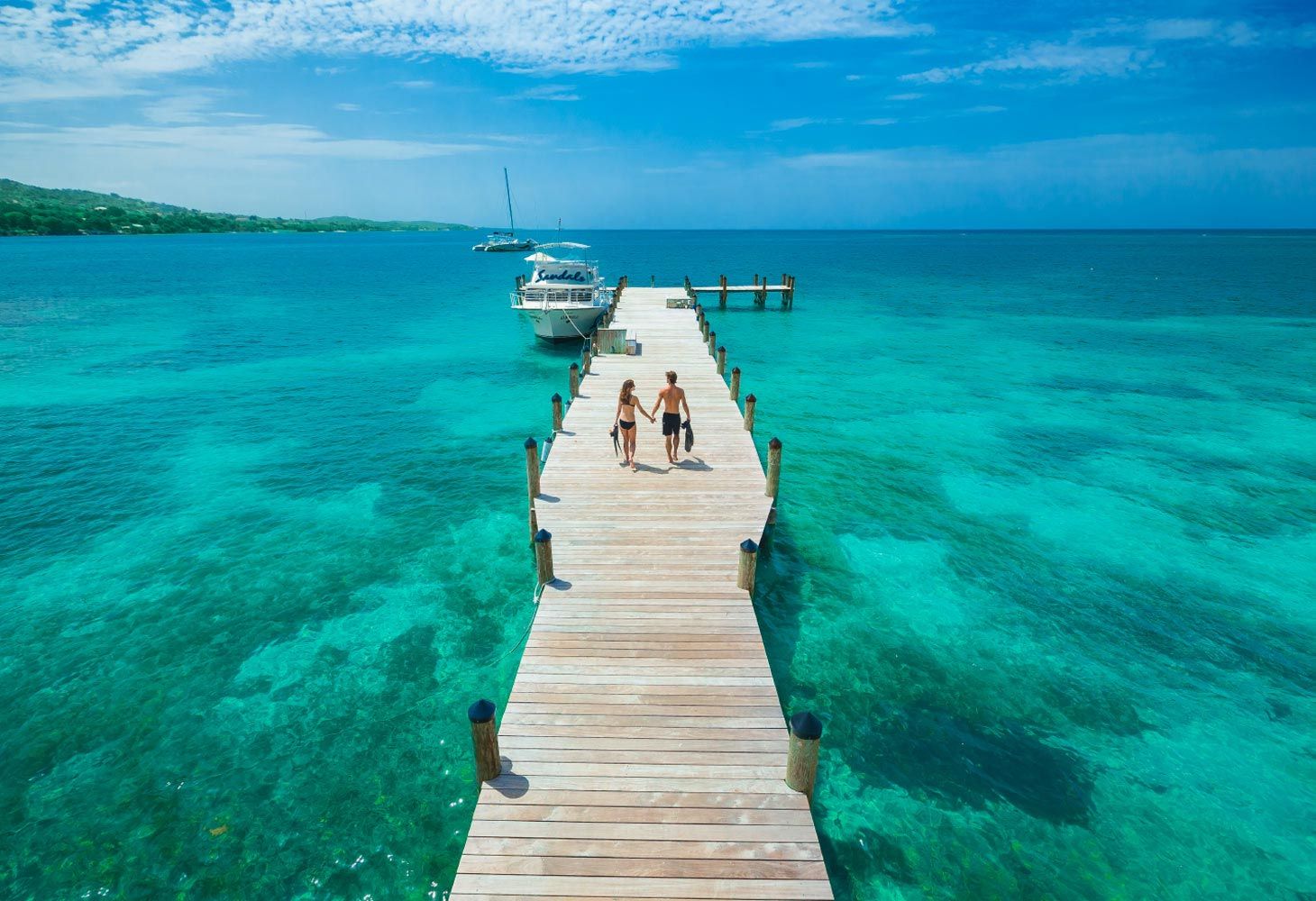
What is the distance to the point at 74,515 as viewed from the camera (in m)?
15.8

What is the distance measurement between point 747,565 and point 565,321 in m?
26.4

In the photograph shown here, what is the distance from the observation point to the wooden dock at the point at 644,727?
5801 mm

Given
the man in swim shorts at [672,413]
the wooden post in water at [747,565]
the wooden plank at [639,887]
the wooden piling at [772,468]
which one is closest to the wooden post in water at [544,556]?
A: the wooden post in water at [747,565]

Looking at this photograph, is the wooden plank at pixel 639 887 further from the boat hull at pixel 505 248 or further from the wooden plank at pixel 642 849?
the boat hull at pixel 505 248

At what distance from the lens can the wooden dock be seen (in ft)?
19.0

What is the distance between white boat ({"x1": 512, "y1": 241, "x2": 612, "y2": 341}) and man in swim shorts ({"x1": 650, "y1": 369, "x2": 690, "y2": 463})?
20.5 m

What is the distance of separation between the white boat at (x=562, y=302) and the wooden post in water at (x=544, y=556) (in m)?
24.7

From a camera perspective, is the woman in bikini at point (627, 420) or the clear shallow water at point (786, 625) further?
the woman in bikini at point (627, 420)

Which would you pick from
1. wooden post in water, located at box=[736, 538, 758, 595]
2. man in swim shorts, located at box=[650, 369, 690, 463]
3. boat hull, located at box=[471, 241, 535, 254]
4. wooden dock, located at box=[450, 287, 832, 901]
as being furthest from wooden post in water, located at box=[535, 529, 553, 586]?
boat hull, located at box=[471, 241, 535, 254]

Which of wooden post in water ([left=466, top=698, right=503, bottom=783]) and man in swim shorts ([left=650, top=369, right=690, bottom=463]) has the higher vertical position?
man in swim shorts ([left=650, top=369, right=690, bottom=463])

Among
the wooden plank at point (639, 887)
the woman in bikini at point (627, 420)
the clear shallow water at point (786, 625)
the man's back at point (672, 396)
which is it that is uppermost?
the man's back at point (672, 396)

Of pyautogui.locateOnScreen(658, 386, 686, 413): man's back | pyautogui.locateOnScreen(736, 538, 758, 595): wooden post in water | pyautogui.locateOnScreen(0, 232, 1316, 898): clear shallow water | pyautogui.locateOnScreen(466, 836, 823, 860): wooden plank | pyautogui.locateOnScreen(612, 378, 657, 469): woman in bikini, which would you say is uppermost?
pyautogui.locateOnScreen(658, 386, 686, 413): man's back

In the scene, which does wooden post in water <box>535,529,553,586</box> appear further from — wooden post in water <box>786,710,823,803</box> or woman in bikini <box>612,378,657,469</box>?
wooden post in water <box>786,710,823,803</box>

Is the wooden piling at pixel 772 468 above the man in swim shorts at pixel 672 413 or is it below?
below
